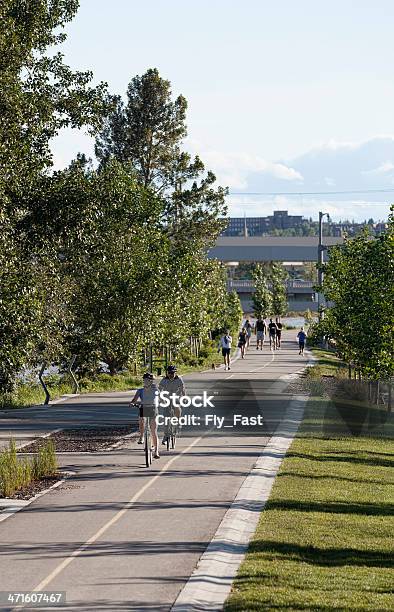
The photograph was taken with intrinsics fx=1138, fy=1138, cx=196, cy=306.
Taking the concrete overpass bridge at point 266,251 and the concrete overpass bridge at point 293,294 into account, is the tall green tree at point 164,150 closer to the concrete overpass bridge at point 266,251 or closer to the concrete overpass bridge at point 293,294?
the concrete overpass bridge at point 266,251

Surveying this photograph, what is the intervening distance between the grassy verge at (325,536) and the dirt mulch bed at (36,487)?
3.83m

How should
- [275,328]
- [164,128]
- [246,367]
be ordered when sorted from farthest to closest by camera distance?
1. [275,328]
2. [164,128]
3. [246,367]

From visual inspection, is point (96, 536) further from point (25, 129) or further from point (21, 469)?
point (25, 129)

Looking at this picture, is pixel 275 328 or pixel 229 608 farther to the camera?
pixel 275 328

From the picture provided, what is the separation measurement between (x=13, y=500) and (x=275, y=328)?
50.9 m

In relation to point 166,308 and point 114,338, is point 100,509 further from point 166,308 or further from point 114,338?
point 166,308

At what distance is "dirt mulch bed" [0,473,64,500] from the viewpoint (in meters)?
18.0

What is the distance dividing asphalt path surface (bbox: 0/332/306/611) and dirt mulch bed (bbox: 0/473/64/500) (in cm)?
30

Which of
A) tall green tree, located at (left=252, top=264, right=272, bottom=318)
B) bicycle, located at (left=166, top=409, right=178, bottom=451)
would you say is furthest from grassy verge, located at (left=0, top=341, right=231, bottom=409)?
tall green tree, located at (left=252, top=264, right=272, bottom=318)

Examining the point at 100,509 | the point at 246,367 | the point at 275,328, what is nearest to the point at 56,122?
the point at 100,509

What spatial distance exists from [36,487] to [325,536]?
6.53 m

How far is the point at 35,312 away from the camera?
65.2ft

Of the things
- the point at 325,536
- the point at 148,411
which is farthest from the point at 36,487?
the point at 325,536

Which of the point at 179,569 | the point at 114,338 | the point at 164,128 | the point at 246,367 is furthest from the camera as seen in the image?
the point at 164,128
